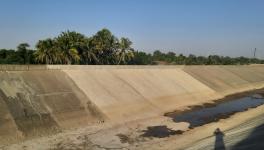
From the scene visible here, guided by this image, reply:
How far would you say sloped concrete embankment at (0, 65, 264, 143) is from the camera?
84.8ft

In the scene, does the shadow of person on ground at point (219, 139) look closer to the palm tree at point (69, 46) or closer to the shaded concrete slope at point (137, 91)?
the shaded concrete slope at point (137, 91)

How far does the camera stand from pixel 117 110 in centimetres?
3328

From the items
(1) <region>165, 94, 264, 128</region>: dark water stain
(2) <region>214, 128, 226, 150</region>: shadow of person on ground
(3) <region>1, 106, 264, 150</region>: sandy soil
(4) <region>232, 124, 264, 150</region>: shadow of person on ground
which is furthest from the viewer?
(1) <region>165, 94, 264, 128</region>: dark water stain

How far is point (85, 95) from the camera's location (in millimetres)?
33844

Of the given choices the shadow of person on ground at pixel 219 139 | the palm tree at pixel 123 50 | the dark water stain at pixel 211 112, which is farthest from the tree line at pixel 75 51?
the shadow of person on ground at pixel 219 139

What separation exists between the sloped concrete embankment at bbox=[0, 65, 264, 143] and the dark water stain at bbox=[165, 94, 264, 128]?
216cm

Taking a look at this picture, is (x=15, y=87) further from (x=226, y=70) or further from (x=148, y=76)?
(x=226, y=70)

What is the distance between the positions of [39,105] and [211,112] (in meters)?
19.2

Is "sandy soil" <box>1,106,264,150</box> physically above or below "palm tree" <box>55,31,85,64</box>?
below

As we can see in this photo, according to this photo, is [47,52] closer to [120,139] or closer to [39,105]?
[39,105]

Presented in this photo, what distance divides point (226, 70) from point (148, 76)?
33639 mm

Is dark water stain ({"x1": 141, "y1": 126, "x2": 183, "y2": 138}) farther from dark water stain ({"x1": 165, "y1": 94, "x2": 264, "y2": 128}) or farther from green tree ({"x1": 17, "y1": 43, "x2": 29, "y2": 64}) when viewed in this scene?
green tree ({"x1": 17, "y1": 43, "x2": 29, "y2": 64})

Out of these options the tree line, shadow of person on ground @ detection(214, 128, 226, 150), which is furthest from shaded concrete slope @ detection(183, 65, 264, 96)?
shadow of person on ground @ detection(214, 128, 226, 150)

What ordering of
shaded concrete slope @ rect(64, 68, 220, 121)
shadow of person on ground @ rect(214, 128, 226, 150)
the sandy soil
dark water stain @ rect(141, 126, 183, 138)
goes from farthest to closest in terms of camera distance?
shaded concrete slope @ rect(64, 68, 220, 121) → dark water stain @ rect(141, 126, 183, 138) → the sandy soil → shadow of person on ground @ rect(214, 128, 226, 150)
